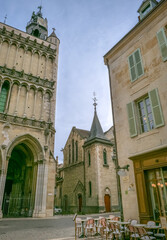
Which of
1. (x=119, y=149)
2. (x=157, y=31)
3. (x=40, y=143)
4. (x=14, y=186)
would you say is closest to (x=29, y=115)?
(x=40, y=143)

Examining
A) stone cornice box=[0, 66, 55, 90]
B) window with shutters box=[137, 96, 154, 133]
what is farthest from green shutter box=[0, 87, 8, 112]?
window with shutters box=[137, 96, 154, 133]

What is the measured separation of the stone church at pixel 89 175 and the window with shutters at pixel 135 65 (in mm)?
16374

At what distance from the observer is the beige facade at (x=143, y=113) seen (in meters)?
6.53

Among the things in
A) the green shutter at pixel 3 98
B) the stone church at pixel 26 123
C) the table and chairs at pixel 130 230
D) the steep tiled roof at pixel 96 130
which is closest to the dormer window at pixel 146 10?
the table and chairs at pixel 130 230

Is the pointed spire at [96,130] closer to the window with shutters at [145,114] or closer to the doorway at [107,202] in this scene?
the doorway at [107,202]

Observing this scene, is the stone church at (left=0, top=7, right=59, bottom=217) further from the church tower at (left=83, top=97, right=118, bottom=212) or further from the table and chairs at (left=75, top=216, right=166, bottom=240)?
the table and chairs at (left=75, top=216, right=166, bottom=240)

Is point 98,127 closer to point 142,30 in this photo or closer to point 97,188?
point 97,188

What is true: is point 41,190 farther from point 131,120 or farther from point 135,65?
point 135,65

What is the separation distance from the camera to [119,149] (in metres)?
8.52

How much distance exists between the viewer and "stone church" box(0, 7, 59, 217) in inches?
611

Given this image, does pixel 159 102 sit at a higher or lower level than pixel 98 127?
lower

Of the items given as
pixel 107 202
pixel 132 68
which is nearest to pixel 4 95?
pixel 132 68

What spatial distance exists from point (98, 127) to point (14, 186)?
46.4 ft

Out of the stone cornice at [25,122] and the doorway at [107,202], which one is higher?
the stone cornice at [25,122]
